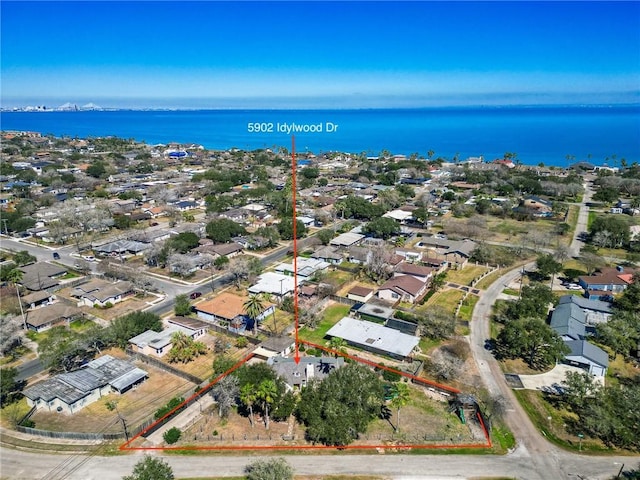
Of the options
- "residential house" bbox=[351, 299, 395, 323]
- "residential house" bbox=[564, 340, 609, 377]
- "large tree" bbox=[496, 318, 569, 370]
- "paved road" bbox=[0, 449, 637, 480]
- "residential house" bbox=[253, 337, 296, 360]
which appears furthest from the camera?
"residential house" bbox=[351, 299, 395, 323]

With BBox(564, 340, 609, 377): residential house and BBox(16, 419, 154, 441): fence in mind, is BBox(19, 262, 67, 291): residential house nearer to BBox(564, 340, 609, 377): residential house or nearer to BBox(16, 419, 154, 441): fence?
BBox(16, 419, 154, 441): fence

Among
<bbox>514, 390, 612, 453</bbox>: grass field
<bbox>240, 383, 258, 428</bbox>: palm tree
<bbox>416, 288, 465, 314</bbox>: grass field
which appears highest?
<bbox>240, 383, 258, 428</bbox>: palm tree

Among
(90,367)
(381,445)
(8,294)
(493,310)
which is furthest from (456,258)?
(8,294)

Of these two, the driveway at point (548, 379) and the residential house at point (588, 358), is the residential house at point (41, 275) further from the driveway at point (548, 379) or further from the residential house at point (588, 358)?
the residential house at point (588, 358)

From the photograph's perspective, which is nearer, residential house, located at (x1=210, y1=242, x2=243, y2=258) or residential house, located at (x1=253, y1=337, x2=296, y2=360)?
residential house, located at (x1=253, y1=337, x2=296, y2=360)

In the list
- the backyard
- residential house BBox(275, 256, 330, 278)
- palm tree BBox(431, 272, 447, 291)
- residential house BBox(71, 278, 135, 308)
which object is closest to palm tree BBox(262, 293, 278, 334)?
residential house BBox(275, 256, 330, 278)

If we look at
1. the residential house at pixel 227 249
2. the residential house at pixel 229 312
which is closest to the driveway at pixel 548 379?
the residential house at pixel 229 312
